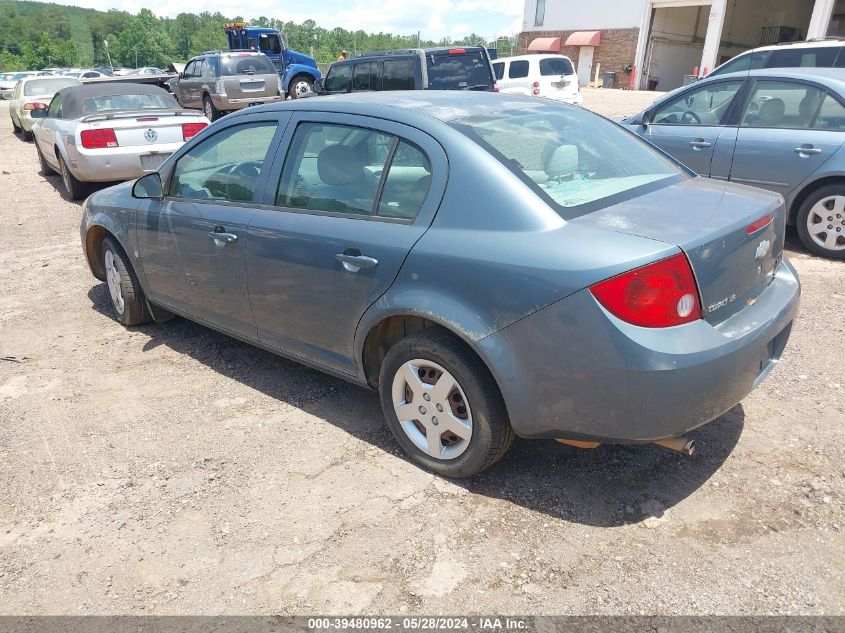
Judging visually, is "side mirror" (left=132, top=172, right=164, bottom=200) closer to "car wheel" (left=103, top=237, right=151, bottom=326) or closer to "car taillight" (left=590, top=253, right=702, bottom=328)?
"car wheel" (left=103, top=237, right=151, bottom=326)

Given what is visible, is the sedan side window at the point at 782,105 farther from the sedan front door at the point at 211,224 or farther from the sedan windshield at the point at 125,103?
the sedan windshield at the point at 125,103

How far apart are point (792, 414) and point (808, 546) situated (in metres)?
1.10

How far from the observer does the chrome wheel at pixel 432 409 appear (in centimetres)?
286

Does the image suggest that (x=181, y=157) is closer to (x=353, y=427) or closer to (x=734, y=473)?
(x=353, y=427)

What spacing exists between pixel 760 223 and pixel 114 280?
429 centimetres

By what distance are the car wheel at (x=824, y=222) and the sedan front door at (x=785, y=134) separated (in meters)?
0.24

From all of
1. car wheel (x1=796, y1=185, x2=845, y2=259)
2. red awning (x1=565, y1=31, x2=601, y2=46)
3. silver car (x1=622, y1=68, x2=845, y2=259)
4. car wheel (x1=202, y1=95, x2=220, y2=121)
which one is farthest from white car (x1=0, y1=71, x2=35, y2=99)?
car wheel (x1=796, y1=185, x2=845, y2=259)

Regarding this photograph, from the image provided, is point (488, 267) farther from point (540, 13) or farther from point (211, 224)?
point (540, 13)

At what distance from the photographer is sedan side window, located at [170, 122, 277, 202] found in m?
3.64

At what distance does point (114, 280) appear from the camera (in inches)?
193

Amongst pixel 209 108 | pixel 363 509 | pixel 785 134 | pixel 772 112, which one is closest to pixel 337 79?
pixel 209 108

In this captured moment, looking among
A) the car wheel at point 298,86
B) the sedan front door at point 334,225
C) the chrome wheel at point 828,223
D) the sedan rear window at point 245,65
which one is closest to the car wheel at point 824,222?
the chrome wheel at point 828,223

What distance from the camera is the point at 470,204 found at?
2.71 metres

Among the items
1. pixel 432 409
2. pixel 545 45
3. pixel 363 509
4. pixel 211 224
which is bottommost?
pixel 363 509
